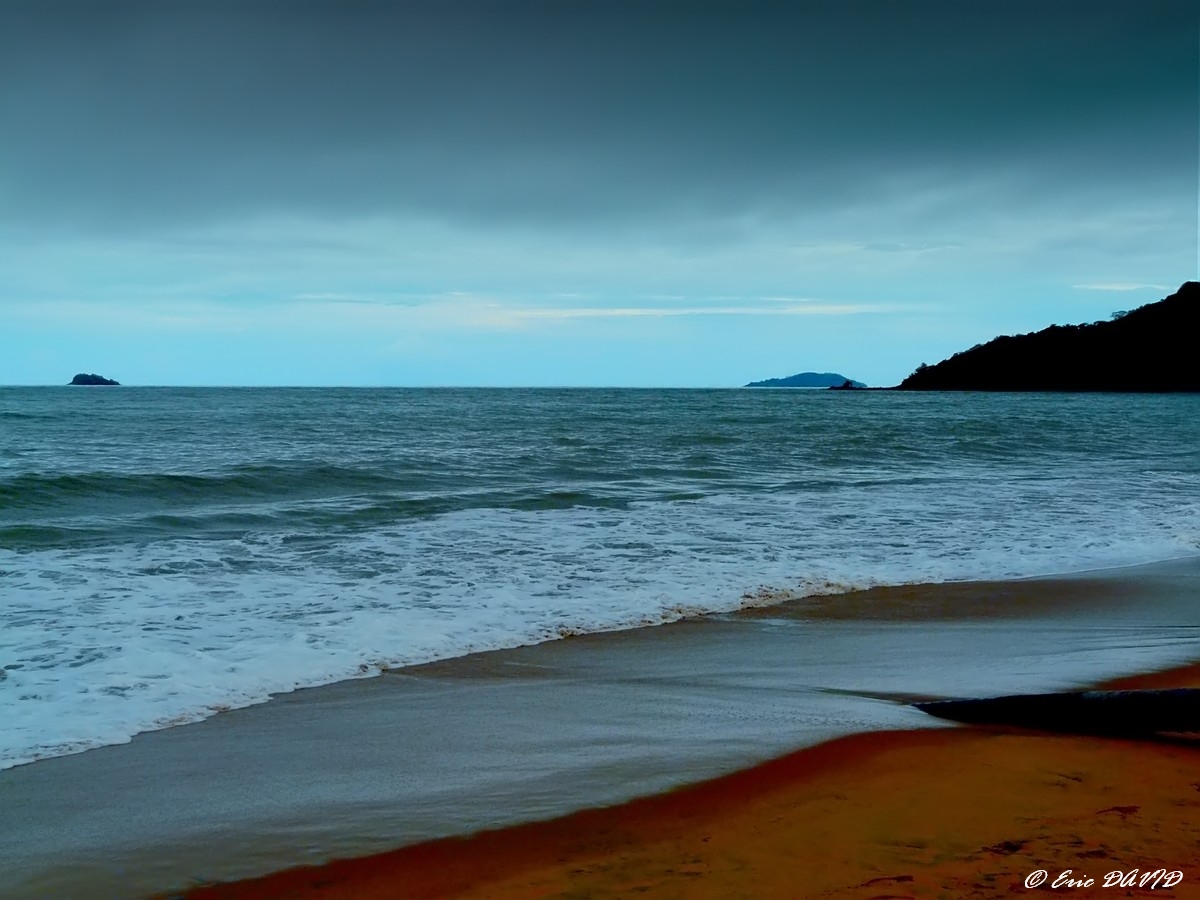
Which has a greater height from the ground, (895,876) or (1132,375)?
(1132,375)

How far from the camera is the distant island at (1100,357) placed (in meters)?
102

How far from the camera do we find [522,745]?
15.9 feet

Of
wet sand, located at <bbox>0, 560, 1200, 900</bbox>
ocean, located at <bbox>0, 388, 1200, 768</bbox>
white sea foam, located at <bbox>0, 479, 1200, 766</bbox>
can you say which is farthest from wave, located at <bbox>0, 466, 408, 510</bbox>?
wet sand, located at <bbox>0, 560, 1200, 900</bbox>

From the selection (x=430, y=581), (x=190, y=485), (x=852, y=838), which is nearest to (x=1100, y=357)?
(x=190, y=485)

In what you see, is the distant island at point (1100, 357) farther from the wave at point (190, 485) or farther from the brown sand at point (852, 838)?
the brown sand at point (852, 838)

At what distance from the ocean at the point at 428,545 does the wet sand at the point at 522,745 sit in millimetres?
534

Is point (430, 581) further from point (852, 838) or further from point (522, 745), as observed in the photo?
point (852, 838)

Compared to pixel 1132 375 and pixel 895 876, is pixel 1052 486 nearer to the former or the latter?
pixel 895 876

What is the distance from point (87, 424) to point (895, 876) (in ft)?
122

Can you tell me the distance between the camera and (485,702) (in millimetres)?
5578

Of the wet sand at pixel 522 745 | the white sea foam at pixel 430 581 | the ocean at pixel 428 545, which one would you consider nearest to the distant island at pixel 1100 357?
the ocean at pixel 428 545

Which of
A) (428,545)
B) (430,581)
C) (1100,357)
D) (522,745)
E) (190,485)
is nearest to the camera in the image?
(522,745)

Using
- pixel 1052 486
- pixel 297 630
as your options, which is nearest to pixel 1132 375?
pixel 1052 486

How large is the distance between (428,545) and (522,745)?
6.33m
